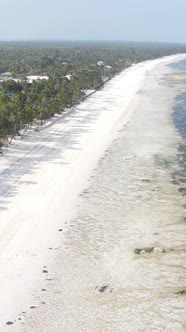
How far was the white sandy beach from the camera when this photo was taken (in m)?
19.5

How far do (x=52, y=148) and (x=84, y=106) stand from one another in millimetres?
27712

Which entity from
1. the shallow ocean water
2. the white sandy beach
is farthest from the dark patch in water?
the white sandy beach

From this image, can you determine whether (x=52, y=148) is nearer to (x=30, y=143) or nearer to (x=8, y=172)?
(x=30, y=143)

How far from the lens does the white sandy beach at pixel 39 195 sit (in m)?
19.5

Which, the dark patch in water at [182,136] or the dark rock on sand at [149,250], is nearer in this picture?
the dark rock on sand at [149,250]

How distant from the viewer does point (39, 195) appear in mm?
30078

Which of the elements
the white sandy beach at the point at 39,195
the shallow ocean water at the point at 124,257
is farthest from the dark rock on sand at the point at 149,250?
the white sandy beach at the point at 39,195

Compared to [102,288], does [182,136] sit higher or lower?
higher

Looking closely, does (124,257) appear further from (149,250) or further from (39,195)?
(39,195)

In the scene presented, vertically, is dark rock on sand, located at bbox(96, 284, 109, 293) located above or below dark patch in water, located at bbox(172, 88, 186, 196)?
below

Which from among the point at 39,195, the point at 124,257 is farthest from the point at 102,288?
the point at 39,195

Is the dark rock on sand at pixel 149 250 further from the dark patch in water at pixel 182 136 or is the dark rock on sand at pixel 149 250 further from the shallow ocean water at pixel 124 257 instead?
the dark patch in water at pixel 182 136

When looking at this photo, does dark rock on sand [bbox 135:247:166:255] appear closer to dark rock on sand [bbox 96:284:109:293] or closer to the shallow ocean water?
the shallow ocean water

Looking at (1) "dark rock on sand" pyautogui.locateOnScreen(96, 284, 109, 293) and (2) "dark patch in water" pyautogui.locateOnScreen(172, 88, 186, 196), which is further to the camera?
(2) "dark patch in water" pyautogui.locateOnScreen(172, 88, 186, 196)
